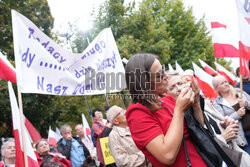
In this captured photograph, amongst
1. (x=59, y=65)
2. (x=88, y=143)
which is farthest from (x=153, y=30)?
(x=59, y=65)

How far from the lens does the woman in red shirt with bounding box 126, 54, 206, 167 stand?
4.74 ft

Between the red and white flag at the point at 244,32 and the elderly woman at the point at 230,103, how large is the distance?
38 cm

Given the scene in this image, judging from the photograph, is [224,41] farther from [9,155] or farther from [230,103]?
[9,155]

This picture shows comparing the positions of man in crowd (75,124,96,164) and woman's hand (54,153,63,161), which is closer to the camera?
woman's hand (54,153,63,161)

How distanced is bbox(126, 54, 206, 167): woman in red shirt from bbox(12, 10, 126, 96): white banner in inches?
92.0

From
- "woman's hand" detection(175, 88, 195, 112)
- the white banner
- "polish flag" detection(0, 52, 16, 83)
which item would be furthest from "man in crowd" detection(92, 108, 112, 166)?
"woman's hand" detection(175, 88, 195, 112)

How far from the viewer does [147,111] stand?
1.60 m

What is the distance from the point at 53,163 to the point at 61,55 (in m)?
2.03

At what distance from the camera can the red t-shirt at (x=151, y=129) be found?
1.51m

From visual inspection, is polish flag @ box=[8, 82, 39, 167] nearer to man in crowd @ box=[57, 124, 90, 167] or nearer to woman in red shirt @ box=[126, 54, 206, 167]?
woman in red shirt @ box=[126, 54, 206, 167]

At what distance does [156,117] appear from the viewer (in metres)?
1.61

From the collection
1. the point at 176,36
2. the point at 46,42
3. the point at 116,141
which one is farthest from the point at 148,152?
the point at 176,36

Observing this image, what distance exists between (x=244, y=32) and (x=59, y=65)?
312cm

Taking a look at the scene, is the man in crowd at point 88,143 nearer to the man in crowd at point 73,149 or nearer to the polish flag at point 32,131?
the man in crowd at point 73,149
